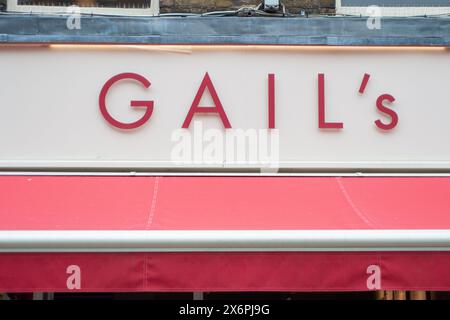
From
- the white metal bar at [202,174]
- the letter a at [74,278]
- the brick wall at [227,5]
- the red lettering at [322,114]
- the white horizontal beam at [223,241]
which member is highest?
the brick wall at [227,5]

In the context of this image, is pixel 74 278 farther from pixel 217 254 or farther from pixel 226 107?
pixel 226 107

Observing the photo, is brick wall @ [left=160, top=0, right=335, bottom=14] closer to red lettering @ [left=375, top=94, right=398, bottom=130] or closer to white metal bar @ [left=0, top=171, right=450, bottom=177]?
red lettering @ [left=375, top=94, right=398, bottom=130]

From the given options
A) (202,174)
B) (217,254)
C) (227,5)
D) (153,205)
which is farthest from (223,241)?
(227,5)

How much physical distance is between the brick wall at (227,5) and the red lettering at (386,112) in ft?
3.55

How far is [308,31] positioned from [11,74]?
2.60 m

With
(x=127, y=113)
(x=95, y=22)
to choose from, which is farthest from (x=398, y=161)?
(x=95, y=22)

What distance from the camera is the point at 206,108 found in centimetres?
574

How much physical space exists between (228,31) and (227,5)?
59 cm

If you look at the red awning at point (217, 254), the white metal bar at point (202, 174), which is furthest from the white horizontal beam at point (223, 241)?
the white metal bar at point (202, 174)

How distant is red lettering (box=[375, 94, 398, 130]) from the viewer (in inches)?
228

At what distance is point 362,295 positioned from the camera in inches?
285

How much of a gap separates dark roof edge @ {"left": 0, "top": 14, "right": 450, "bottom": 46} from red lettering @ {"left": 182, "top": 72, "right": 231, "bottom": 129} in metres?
0.37

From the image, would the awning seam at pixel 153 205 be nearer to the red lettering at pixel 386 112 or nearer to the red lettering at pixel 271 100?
the red lettering at pixel 271 100

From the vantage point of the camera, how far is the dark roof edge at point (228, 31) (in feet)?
18.9
